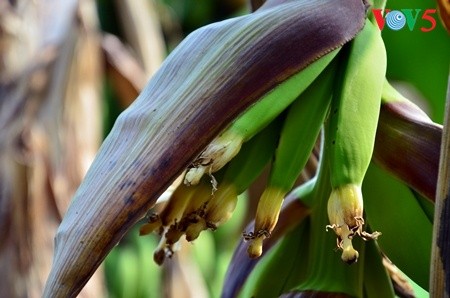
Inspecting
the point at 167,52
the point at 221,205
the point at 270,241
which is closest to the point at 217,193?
the point at 221,205

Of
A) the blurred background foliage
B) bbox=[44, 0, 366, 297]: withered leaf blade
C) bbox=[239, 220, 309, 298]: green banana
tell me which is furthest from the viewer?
the blurred background foliage

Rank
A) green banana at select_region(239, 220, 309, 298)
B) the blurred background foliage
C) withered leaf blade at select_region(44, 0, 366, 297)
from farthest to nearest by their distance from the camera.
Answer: the blurred background foliage < green banana at select_region(239, 220, 309, 298) < withered leaf blade at select_region(44, 0, 366, 297)

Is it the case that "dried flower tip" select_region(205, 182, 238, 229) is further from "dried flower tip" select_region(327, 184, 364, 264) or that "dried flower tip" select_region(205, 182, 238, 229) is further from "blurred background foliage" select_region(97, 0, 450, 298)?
"blurred background foliage" select_region(97, 0, 450, 298)

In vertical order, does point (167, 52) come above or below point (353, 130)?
below

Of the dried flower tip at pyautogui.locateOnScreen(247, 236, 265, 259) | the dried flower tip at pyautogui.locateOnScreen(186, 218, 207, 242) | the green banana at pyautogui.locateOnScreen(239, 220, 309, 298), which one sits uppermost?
the dried flower tip at pyautogui.locateOnScreen(186, 218, 207, 242)

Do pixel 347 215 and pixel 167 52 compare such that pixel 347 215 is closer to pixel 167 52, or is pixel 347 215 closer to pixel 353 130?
pixel 353 130

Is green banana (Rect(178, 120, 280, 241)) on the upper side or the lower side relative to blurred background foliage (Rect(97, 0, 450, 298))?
upper

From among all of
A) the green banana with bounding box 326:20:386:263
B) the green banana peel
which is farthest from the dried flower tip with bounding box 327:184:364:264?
the green banana peel

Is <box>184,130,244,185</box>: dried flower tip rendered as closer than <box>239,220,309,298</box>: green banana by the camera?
Yes
